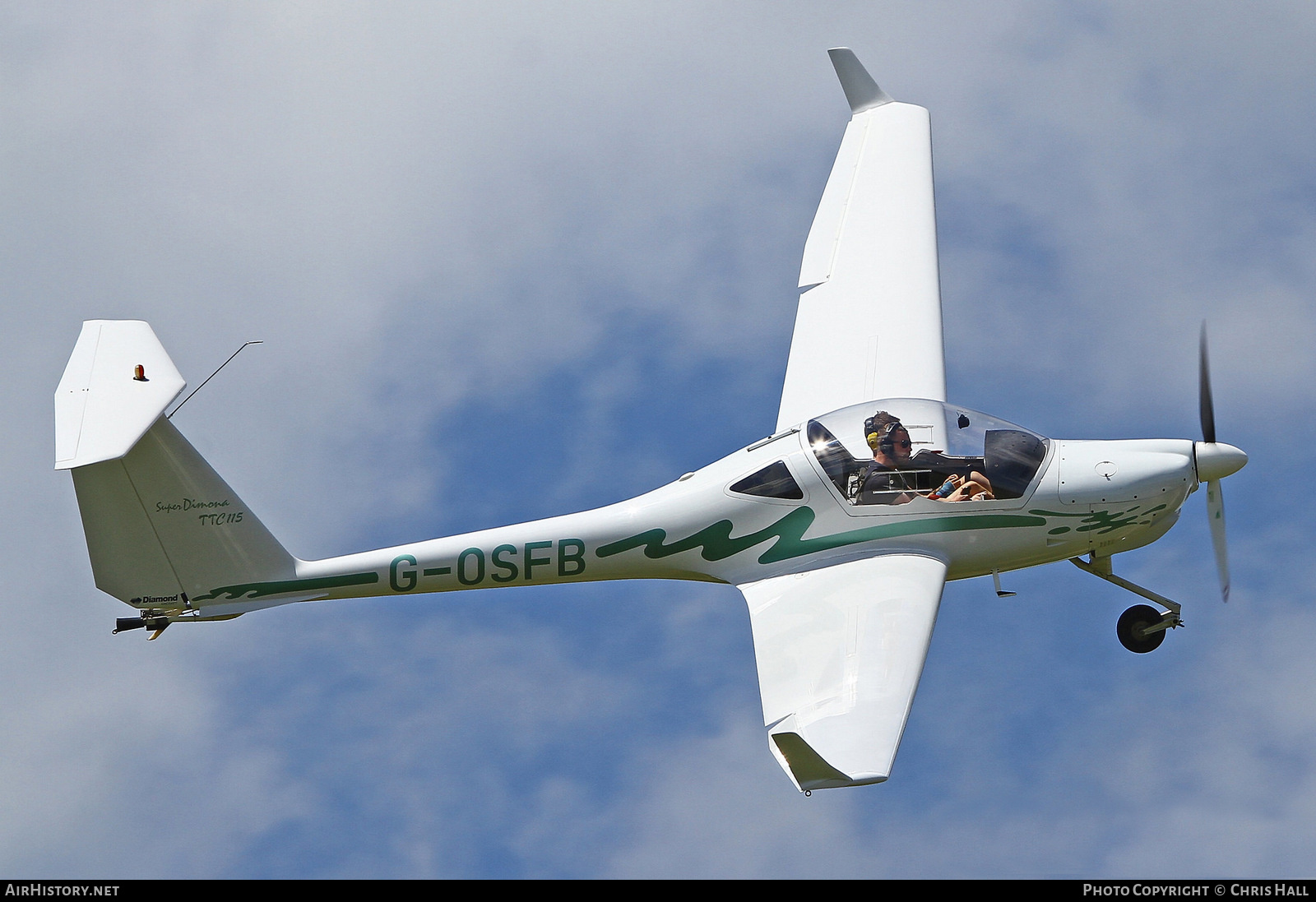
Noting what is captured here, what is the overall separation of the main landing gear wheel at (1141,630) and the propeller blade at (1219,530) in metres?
1.04

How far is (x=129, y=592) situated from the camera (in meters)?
19.1

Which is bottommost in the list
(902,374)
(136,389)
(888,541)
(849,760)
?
(849,760)

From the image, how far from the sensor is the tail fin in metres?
17.8

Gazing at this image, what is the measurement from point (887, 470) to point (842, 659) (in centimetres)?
257

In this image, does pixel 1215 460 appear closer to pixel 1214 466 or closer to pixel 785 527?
pixel 1214 466

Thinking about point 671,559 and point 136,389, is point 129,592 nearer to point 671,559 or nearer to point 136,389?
point 136,389

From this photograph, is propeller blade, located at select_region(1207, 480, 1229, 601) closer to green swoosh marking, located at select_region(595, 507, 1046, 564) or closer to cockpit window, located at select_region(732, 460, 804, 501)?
green swoosh marking, located at select_region(595, 507, 1046, 564)

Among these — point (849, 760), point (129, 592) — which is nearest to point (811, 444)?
point (849, 760)

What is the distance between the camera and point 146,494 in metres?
18.7

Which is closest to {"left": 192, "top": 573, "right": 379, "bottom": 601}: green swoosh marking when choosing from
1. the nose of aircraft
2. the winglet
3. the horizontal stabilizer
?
the horizontal stabilizer

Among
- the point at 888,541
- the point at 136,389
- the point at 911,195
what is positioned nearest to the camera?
the point at 136,389

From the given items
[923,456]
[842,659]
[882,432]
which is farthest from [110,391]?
[923,456]

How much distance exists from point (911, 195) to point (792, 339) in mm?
3246

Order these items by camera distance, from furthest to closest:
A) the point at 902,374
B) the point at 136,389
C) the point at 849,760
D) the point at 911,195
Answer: the point at 911,195, the point at 902,374, the point at 136,389, the point at 849,760
